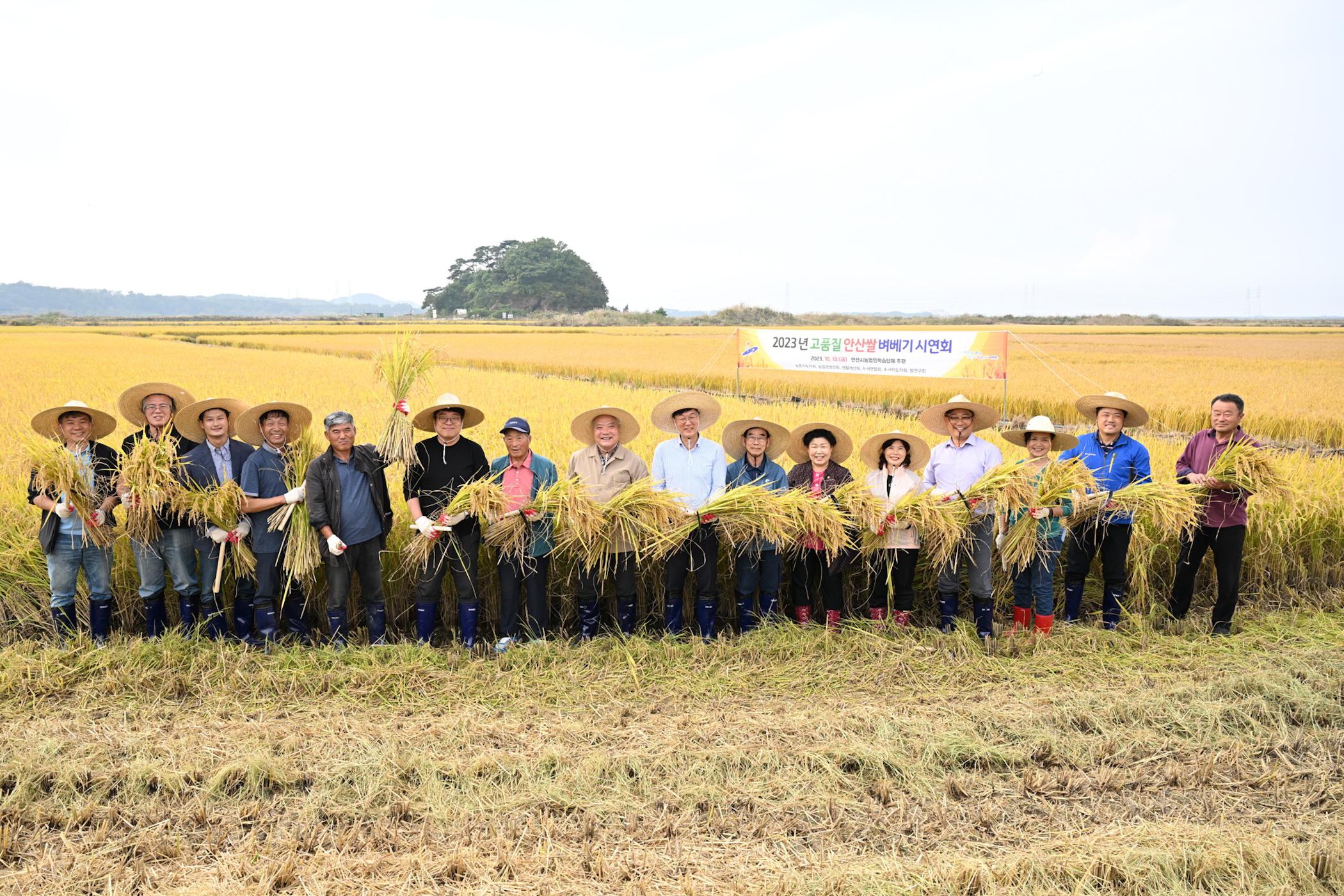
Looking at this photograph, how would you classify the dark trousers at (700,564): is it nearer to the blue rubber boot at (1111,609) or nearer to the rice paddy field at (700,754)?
the rice paddy field at (700,754)

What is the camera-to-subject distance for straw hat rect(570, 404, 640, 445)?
4.76m

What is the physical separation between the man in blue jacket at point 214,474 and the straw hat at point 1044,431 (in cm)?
462

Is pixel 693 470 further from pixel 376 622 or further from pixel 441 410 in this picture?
pixel 376 622

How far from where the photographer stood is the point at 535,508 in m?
4.38

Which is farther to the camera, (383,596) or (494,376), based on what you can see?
(494,376)

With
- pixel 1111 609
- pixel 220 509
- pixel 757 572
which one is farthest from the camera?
pixel 1111 609

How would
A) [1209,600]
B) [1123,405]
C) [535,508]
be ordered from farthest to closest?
[1209,600]
[1123,405]
[535,508]

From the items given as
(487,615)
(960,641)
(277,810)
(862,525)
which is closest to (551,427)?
(487,615)

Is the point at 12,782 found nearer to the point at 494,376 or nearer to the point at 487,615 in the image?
the point at 487,615

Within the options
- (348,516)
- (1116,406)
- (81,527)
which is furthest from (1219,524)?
(81,527)

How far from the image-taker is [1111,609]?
4.86 metres

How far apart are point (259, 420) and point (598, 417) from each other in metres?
2.02

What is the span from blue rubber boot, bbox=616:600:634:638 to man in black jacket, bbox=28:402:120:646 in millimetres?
2877

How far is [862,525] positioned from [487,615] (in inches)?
95.8
